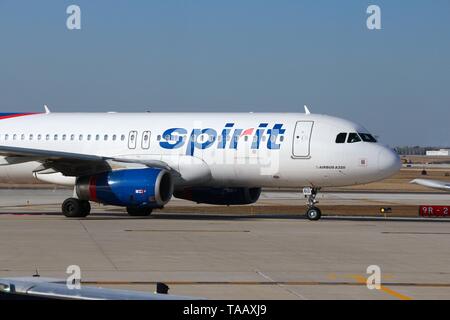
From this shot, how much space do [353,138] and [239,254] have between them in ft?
40.2

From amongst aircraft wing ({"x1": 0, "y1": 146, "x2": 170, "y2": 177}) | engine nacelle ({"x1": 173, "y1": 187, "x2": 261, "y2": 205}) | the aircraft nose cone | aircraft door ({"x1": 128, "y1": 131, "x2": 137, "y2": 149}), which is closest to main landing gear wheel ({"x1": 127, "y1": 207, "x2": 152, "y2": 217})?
engine nacelle ({"x1": 173, "y1": 187, "x2": 261, "y2": 205})

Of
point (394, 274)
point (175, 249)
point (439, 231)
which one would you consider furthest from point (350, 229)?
point (394, 274)

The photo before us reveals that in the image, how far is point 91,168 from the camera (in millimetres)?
30547

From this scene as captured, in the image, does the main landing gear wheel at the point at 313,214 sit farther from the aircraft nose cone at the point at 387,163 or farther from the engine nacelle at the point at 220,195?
the engine nacelle at the point at 220,195

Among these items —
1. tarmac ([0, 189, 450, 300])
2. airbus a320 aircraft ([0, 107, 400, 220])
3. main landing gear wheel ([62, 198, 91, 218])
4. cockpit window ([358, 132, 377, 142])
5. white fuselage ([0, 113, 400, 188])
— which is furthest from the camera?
main landing gear wheel ([62, 198, 91, 218])

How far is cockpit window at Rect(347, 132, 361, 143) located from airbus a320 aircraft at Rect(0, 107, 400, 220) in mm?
33

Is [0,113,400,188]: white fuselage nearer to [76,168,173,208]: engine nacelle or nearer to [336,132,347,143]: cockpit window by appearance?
[336,132,347,143]: cockpit window

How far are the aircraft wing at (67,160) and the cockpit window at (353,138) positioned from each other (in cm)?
628

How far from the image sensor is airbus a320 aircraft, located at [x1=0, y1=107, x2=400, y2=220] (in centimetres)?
2944

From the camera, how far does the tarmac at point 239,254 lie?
45.4 feet

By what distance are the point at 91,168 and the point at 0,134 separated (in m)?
5.21

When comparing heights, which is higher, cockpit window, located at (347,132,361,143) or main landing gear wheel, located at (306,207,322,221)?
cockpit window, located at (347,132,361,143)

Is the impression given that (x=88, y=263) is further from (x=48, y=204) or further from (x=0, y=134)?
(x=48, y=204)
